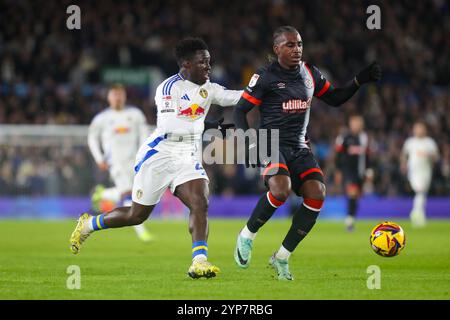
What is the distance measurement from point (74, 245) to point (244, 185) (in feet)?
46.5

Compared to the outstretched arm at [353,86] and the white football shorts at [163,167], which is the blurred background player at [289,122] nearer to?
the outstretched arm at [353,86]

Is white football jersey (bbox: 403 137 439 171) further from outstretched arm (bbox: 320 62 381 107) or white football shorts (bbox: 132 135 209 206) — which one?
white football shorts (bbox: 132 135 209 206)

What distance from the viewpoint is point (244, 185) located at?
77.3 feet

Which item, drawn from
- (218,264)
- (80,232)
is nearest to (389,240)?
(218,264)

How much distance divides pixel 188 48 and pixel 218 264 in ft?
9.87

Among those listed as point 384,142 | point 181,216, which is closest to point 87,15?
point 181,216

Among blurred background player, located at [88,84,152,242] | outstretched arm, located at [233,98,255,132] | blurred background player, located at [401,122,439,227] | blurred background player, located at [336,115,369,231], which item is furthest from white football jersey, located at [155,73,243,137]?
blurred background player, located at [401,122,439,227]

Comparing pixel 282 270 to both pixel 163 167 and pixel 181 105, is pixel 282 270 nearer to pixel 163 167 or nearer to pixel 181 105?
pixel 163 167

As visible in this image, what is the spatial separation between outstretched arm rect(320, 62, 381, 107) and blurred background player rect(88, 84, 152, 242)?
6138mm

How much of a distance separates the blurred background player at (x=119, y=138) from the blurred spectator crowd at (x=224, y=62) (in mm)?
7832

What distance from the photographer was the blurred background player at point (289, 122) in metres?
8.61

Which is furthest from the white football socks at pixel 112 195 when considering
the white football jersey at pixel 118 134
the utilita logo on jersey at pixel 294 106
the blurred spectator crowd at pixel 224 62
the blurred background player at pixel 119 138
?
the blurred spectator crowd at pixel 224 62
